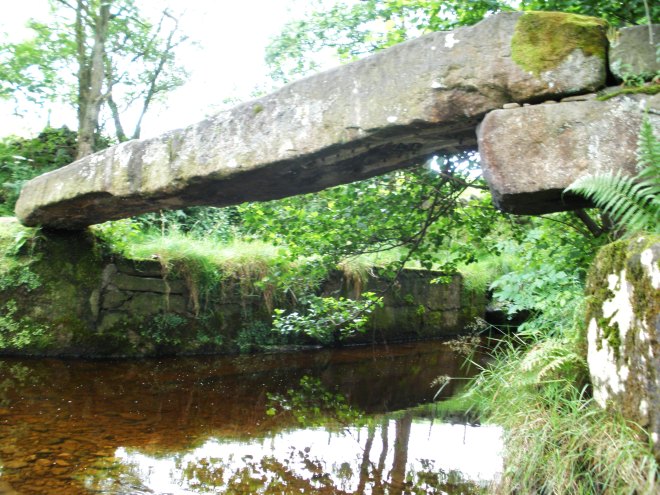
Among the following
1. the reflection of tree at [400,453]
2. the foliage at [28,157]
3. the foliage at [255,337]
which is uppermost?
the foliage at [28,157]

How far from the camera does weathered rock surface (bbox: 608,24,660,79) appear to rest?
2.62 m

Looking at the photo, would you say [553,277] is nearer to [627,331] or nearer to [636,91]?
[636,91]

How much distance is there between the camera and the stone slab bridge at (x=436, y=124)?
8.61 feet

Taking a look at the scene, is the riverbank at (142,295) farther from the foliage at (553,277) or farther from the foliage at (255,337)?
the foliage at (553,277)

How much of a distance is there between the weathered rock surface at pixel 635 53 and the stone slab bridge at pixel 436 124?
0.04m

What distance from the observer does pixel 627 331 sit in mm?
2016

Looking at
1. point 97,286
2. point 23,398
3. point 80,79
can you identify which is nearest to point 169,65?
point 80,79

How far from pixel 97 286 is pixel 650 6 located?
559 centimetres

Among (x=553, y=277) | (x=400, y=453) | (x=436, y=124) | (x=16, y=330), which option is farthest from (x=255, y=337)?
(x=436, y=124)

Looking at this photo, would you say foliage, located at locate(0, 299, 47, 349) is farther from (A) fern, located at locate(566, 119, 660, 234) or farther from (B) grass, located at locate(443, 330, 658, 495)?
(A) fern, located at locate(566, 119, 660, 234)

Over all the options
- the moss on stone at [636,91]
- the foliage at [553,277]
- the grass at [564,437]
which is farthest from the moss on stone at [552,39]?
the grass at [564,437]

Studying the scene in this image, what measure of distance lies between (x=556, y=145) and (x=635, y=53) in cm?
61

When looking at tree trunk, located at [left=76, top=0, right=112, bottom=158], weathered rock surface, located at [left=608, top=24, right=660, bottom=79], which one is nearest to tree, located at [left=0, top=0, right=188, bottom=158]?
tree trunk, located at [left=76, top=0, right=112, bottom=158]

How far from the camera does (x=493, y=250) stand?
472cm
